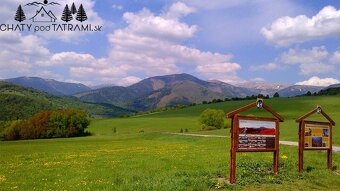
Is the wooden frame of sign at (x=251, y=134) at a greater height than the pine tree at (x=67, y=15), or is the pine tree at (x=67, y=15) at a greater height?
the pine tree at (x=67, y=15)

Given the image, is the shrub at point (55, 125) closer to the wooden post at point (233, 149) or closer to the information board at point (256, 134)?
the information board at point (256, 134)

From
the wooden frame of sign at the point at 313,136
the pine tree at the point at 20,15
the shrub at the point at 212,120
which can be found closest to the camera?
the wooden frame of sign at the point at 313,136

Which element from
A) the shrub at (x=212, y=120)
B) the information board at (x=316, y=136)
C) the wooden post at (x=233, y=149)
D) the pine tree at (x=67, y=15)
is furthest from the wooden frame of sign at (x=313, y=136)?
the shrub at (x=212, y=120)

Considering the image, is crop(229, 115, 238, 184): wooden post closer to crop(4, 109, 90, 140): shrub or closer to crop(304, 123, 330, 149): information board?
crop(304, 123, 330, 149): information board

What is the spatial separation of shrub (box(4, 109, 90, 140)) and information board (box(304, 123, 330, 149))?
10660 cm

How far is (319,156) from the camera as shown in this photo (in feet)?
102

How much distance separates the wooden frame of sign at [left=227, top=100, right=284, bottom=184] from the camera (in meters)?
19.0

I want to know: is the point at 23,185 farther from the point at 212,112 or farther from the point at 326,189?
the point at 212,112

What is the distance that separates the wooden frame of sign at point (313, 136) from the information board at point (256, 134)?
2593mm

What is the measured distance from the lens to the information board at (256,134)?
768 inches

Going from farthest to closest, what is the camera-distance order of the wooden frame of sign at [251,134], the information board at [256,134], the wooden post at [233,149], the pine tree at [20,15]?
1. the pine tree at [20,15]
2. the information board at [256,134]
3. the wooden frame of sign at [251,134]
4. the wooden post at [233,149]

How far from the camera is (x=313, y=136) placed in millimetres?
24109

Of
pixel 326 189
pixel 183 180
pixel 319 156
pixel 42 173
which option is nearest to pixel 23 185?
pixel 42 173

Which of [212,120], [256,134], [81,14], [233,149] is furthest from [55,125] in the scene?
[233,149]
